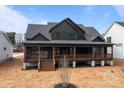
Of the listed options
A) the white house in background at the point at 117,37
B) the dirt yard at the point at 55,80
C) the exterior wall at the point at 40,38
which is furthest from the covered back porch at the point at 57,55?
the white house in background at the point at 117,37

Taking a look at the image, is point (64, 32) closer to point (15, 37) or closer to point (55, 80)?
point (55, 80)

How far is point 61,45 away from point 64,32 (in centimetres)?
279

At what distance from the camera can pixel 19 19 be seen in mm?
34406

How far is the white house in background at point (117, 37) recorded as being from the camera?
25.5m

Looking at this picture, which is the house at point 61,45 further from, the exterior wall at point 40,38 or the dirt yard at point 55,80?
the dirt yard at point 55,80

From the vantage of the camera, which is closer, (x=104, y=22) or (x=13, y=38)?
(x=104, y=22)

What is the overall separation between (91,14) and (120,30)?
979 cm

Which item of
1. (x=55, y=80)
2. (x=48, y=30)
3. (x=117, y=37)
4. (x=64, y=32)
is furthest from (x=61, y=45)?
(x=117, y=37)

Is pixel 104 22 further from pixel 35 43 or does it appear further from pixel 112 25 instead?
pixel 35 43

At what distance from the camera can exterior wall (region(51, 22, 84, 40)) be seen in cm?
2240

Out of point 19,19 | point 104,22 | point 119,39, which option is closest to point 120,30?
point 119,39

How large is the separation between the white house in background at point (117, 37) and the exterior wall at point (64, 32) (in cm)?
636

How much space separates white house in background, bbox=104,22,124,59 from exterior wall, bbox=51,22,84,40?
6.36 metres

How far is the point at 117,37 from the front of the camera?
26.6m
